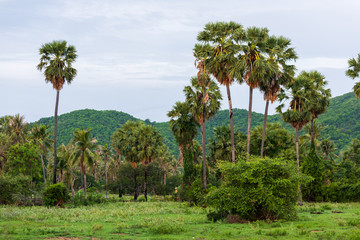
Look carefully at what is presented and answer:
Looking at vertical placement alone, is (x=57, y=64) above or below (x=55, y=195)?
above

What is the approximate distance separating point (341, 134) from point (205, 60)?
65158 millimetres

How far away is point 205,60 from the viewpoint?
126 ft

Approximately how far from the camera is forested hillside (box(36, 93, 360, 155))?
305ft

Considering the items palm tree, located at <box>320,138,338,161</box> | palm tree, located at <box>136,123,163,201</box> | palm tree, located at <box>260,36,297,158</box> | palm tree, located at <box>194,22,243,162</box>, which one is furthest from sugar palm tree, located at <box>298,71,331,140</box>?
palm tree, located at <box>136,123,163,201</box>

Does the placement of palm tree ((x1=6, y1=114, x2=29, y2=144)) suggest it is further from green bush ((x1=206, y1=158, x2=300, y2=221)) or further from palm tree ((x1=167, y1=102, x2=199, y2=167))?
green bush ((x1=206, y1=158, x2=300, y2=221))

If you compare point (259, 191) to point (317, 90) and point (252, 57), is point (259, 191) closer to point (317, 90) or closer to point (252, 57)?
point (252, 57)

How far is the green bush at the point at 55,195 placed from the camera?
4459 centimetres

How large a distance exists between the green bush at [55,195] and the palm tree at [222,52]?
22.5 m

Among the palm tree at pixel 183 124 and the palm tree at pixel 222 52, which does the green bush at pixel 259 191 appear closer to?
the palm tree at pixel 222 52

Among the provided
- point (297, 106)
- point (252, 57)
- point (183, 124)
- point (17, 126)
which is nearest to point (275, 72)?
point (252, 57)

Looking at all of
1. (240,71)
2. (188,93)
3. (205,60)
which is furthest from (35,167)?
(240,71)

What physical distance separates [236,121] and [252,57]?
94360mm

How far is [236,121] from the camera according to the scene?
128 meters

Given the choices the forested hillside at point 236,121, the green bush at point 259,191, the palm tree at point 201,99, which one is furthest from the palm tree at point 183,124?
the forested hillside at point 236,121
